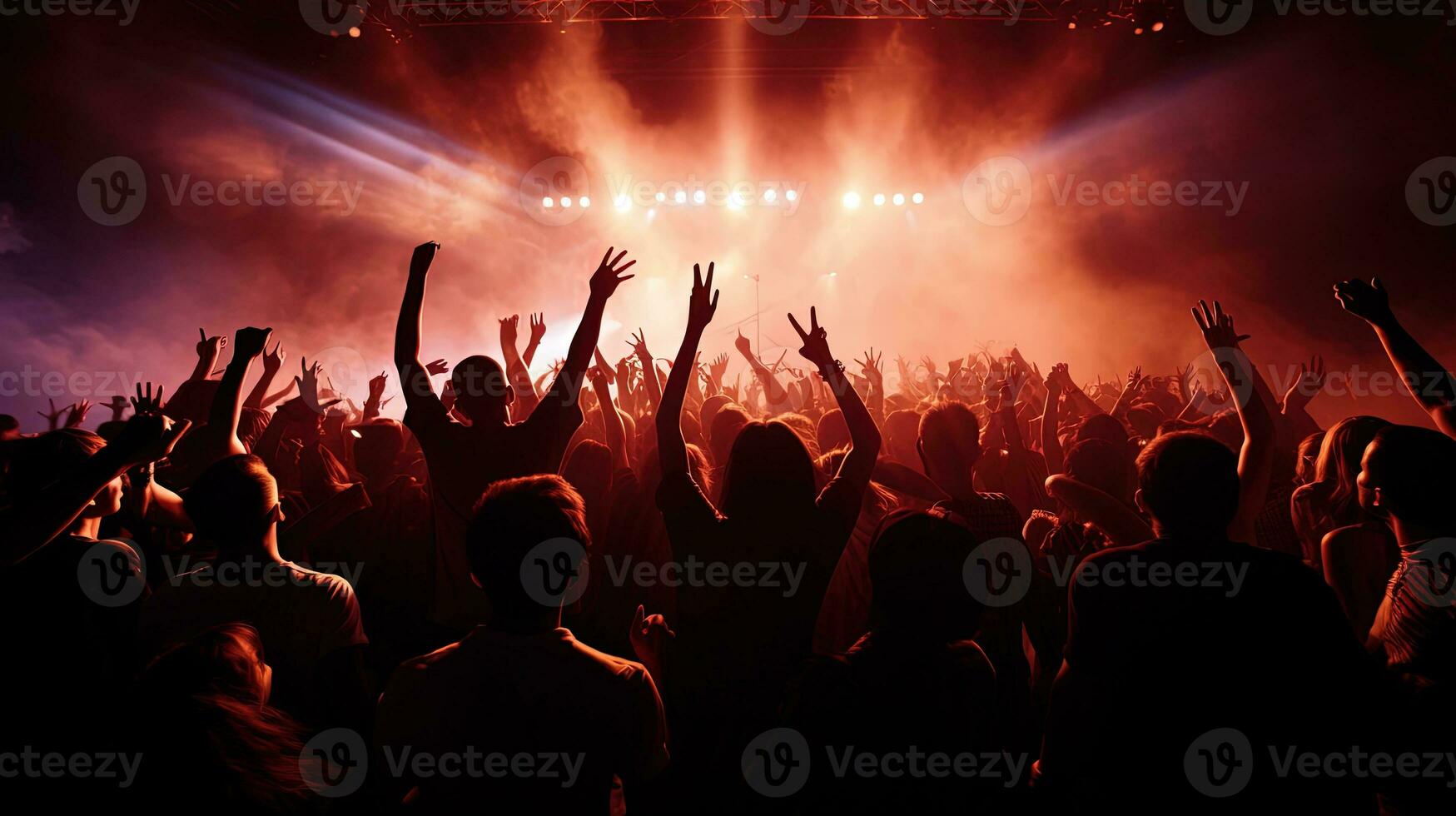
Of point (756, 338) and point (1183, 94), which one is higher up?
point (1183, 94)

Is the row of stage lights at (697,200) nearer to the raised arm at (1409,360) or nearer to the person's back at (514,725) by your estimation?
the raised arm at (1409,360)

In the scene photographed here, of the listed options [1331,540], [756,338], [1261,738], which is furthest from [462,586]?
[756,338]

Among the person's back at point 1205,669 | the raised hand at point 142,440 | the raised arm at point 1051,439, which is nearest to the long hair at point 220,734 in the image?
the raised hand at point 142,440

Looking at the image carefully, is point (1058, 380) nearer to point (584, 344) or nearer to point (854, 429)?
point (854, 429)

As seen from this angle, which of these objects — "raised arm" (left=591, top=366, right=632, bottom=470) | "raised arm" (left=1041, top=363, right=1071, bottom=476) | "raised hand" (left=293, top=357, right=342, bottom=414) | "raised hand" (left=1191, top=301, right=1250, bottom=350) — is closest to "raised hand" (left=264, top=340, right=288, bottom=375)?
"raised hand" (left=293, top=357, right=342, bottom=414)

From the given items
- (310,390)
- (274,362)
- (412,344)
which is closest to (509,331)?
(310,390)

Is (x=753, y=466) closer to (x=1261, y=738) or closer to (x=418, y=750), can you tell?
(x=418, y=750)

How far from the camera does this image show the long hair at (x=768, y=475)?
1857mm

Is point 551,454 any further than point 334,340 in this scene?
No

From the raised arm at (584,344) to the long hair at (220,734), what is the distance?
50.1 inches

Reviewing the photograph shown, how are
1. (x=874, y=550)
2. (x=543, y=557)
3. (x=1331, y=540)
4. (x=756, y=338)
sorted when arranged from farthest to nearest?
(x=756, y=338), (x=1331, y=540), (x=874, y=550), (x=543, y=557)

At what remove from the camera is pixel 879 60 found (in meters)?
10.6

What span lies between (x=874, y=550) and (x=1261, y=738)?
1.00 meters

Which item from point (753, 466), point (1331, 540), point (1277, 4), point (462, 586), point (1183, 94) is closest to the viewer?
point (753, 466)
